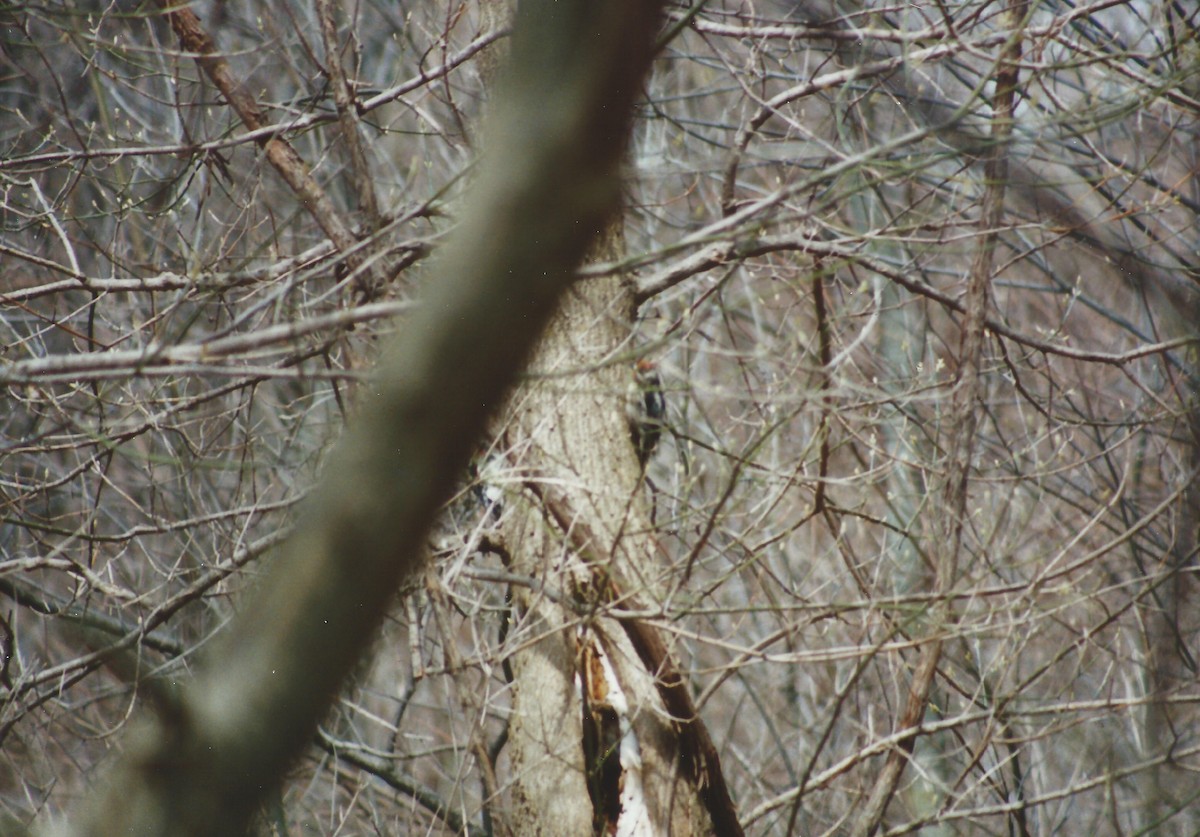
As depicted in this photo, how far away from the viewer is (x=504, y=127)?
90 centimetres

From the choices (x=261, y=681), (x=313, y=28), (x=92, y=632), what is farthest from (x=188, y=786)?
(x=313, y=28)

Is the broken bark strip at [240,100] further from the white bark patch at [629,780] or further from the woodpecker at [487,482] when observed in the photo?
the white bark patch at [629,780]

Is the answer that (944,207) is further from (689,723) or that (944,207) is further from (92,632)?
(92,632)

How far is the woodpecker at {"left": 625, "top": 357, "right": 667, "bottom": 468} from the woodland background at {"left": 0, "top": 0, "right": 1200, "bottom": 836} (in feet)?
0.20

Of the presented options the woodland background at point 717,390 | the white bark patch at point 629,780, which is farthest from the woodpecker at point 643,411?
the white bark patch at point 629,780

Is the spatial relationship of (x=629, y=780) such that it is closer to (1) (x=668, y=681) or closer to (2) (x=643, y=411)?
(1) (x=668, y=681)

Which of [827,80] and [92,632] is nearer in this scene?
[92,632]

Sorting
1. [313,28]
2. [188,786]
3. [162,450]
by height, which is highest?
[313,28]

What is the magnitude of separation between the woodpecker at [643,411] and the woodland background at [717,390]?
0.20 feet

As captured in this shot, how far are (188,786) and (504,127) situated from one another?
0.63 metres

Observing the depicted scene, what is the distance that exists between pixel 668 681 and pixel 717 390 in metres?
1.21

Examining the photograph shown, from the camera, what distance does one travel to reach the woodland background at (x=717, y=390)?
324 centimetres

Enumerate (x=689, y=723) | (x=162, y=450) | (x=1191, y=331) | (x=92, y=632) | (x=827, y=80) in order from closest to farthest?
1. (x=92, y=632)
2. (x=689, y=723)
3. (x=827, y=80)
4. (x=1191, y=331)
5. (x=162, y=450)

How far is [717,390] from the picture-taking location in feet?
9.16
